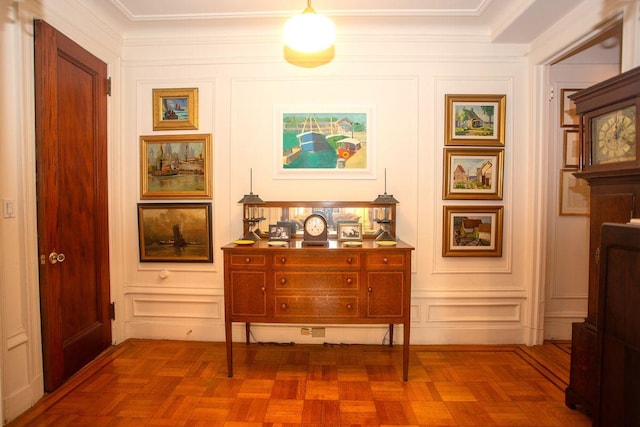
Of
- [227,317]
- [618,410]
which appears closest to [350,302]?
[227,317]

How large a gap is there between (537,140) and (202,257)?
3769 mm

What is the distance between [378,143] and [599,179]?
185 cm

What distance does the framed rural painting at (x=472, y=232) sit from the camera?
3.39 metres

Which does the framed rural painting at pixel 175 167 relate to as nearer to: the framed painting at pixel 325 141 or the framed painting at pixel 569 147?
the framed painting at pixel 325 141

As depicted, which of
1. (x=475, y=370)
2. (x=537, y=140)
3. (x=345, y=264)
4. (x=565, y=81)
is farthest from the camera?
(x=565, y=81)

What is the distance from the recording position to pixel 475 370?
291 cm

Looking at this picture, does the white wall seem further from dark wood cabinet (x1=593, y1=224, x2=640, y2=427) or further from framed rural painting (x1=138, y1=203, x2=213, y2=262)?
dark wood cabinet (x1=593, y1=224, x2=640, y2=427)

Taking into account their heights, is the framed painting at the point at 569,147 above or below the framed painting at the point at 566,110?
below

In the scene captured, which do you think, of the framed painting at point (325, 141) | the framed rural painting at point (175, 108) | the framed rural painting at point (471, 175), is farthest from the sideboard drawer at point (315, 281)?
the framed rural painting at point (175, 108)

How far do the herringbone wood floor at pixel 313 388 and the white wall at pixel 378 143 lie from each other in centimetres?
25

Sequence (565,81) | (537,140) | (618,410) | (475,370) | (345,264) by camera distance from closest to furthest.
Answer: (618,410), (345,264), (475,370), (537,140), (565,81)

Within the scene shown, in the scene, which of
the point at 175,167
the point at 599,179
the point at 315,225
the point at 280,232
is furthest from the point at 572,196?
the point at 175,167

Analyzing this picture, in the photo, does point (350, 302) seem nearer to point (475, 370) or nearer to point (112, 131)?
point (475, 370)

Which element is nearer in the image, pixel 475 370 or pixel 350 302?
pixel 350 302
